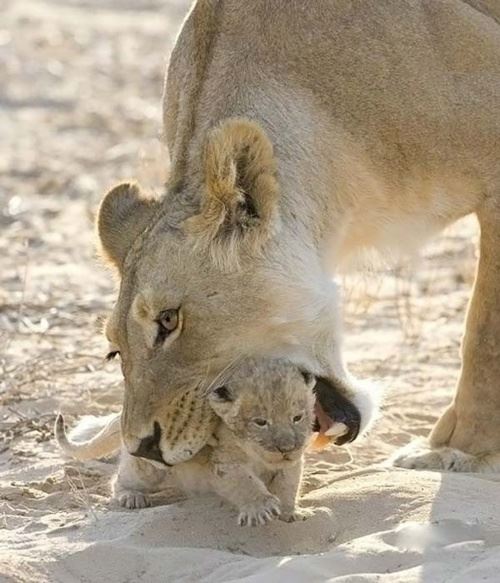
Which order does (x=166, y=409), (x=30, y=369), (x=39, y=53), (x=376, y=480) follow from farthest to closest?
(x=39, y=53) → (x=30, y=369) → (x=376, y=480) → (x=166, y=409)

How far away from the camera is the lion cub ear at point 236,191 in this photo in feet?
16.0

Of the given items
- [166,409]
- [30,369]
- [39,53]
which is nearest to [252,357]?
[166,409]

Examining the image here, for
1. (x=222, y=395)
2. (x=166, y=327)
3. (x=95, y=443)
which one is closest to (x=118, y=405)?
(x=95, y=443)

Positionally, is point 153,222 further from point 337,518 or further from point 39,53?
point 39,53

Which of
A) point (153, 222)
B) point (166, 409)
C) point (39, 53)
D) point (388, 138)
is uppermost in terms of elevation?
point (39, 53)

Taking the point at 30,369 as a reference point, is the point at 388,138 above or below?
above

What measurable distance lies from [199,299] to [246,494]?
1.96 feet

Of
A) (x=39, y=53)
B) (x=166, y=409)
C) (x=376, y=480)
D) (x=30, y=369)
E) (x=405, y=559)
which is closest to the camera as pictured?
(x=405, y=559)

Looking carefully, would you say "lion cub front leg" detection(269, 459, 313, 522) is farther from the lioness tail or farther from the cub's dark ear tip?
the lioness tail

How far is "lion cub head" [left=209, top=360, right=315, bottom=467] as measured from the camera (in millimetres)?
4680

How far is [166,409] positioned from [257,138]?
853 mm

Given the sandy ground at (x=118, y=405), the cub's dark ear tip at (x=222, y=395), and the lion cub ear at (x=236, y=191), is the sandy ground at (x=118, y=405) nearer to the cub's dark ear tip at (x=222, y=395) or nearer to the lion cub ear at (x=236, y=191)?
the cub's dark ear tip at (x=222, y=395)

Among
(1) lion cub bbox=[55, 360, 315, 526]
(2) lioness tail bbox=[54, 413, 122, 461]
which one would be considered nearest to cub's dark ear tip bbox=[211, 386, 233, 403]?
(1) lion cub bbox=[55, 360, 315, 526]

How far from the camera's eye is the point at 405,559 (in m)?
4.49
